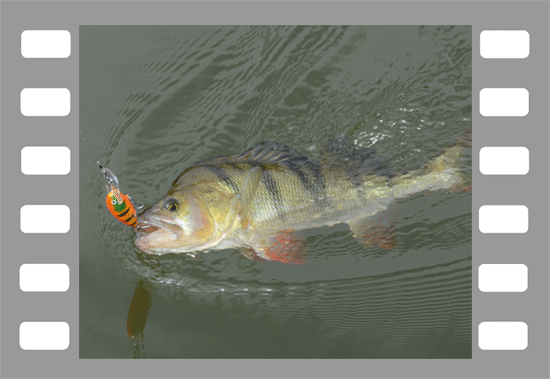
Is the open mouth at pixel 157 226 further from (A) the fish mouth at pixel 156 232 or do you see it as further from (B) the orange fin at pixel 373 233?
(B) the orange fin at pixel 373 233

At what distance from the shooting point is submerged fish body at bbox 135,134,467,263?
11.3 feet

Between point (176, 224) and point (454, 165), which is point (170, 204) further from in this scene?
point (454, 165)

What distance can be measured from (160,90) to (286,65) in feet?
4.36

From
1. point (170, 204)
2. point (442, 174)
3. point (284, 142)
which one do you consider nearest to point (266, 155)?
point (284, 142)

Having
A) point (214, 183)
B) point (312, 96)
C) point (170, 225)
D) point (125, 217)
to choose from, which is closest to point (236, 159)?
point (214, 183)

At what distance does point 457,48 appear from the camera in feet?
14.6

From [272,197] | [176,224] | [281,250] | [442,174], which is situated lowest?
[281,250]

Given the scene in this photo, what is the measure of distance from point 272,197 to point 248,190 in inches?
7.8

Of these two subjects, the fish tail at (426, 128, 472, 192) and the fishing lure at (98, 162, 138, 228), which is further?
the fish tail at (426, 128, 472, 192)

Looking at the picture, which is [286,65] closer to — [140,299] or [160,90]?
[160,90]

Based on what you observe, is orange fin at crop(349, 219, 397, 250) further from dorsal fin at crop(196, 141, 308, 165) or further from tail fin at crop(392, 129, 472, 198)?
dorsal fin at crop(196, 141, 308, 165)

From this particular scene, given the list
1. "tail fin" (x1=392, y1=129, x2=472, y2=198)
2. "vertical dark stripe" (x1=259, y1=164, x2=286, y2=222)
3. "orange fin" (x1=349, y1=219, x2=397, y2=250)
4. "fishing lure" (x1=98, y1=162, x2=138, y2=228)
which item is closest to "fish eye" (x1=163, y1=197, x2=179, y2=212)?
"fishing lure" (x1=98, y1=162, x2=138, y2=228)

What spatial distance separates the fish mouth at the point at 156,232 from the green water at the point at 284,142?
0.55 metres

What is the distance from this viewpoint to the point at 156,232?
11.4ft
